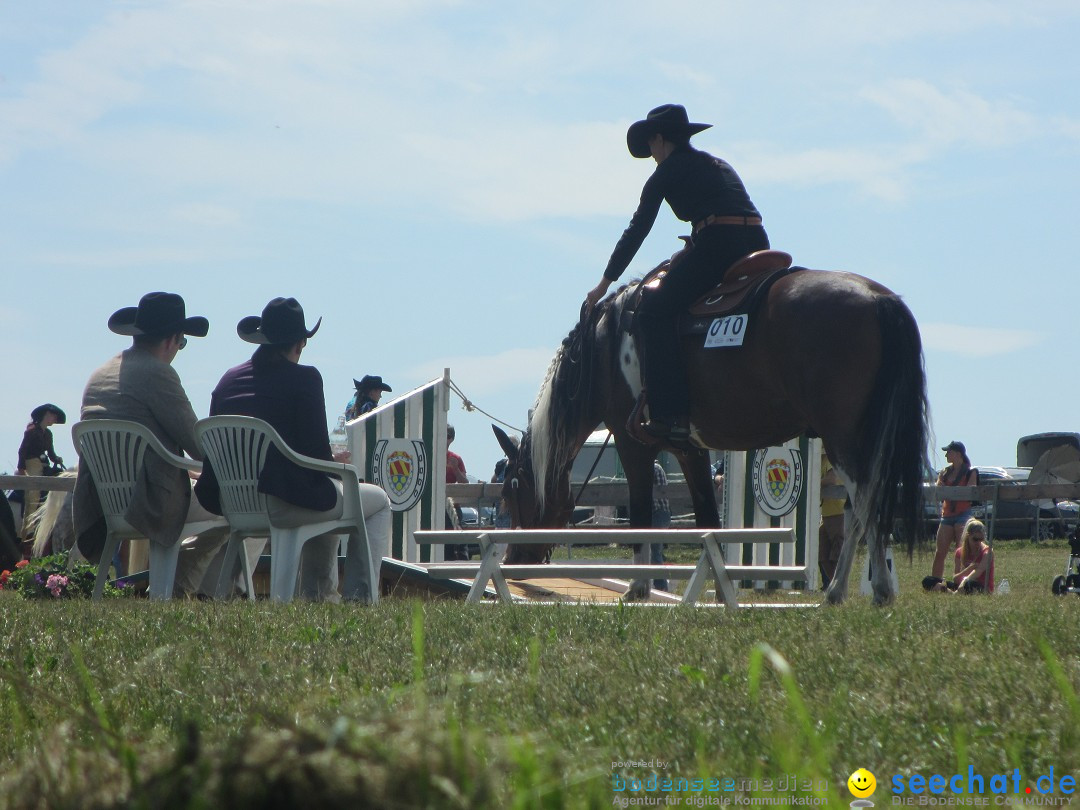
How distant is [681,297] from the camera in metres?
7.52

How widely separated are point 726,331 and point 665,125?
162cm

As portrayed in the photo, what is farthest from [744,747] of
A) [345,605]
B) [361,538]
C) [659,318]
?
[659,318]

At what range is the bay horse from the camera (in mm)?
6246

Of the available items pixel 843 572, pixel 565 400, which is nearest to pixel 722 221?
pixel 565 400

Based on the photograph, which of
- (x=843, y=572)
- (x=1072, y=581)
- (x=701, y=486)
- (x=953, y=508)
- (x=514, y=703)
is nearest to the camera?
(x=514, y=703)

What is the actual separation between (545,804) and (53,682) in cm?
281

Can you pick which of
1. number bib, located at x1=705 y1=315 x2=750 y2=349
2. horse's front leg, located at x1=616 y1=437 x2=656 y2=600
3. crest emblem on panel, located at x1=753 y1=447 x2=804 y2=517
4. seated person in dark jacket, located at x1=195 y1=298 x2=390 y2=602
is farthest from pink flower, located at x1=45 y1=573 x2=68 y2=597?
crest emblem on panel, located at x1=753 y1=447 x2=804 y2=517

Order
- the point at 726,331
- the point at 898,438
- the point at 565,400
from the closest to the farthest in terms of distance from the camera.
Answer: the point at 898,438, the point at 726,331, the point at 565,400

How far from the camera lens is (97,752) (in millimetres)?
1550

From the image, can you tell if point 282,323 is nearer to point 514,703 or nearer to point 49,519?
point 49,519

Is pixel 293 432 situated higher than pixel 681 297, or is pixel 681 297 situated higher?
pixel 681 297

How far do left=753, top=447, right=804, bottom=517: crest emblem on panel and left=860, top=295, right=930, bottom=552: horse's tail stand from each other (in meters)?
5.13

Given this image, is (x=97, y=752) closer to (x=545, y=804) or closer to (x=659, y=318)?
(x=545, y=804)

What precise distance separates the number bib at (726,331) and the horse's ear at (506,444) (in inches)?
109
